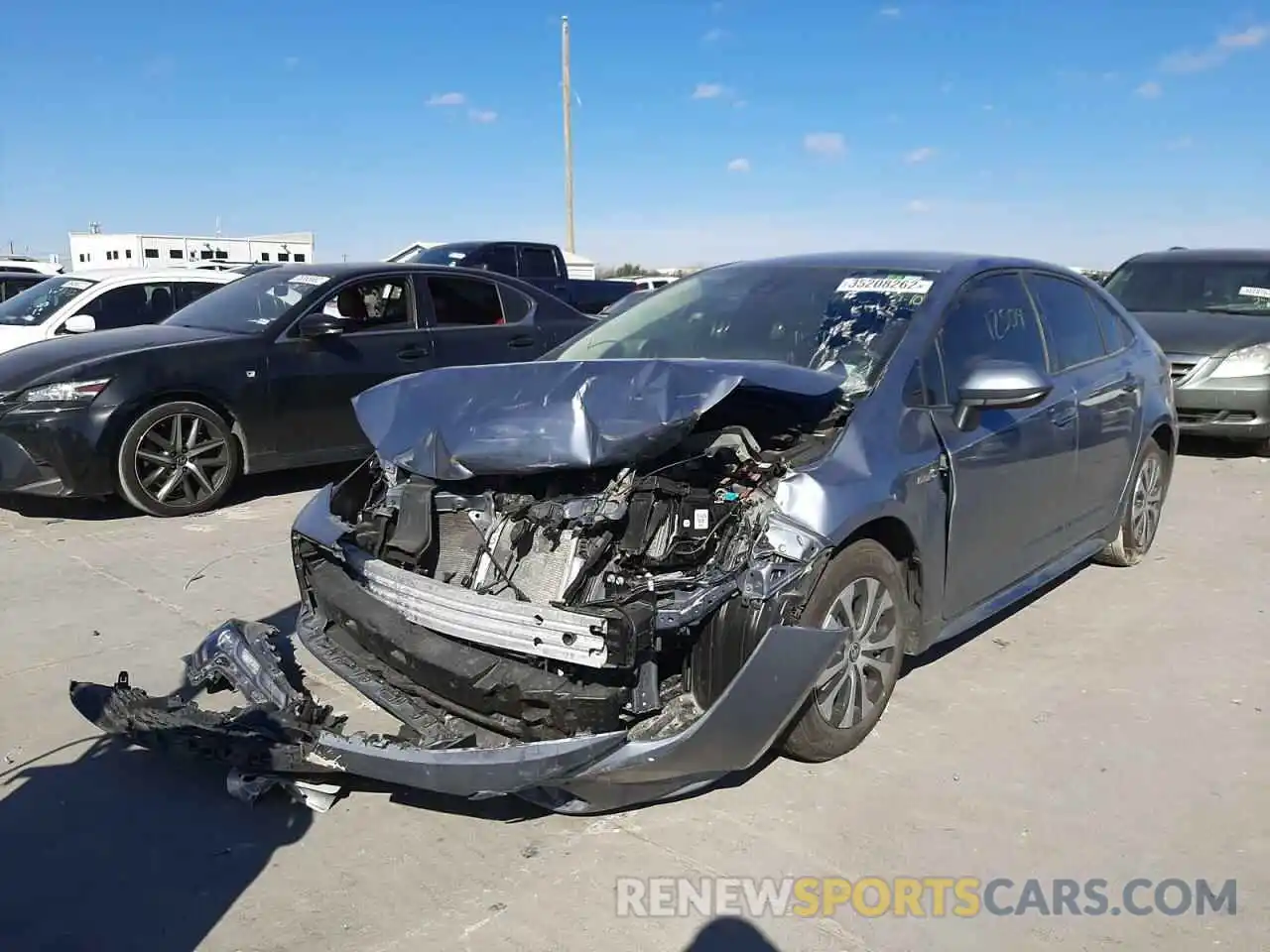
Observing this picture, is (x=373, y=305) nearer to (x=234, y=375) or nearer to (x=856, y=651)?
(x=234, y=375)

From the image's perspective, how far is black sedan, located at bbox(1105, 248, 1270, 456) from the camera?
868cm

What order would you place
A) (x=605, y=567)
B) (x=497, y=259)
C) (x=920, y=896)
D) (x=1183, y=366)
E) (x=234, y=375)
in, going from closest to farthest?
(x=920, y=896) → (x=605, y=567) → (x=234, y=375) → (x=1183, y=366) → (x=497, y=259)

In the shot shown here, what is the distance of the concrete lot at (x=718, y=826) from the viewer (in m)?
2.63

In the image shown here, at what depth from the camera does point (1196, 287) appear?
9.86 m

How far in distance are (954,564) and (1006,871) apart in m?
1.19

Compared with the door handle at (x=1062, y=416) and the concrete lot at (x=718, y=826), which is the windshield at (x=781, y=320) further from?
the concrete lot at (x=718, y=826)

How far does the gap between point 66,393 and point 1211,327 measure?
29.3ft

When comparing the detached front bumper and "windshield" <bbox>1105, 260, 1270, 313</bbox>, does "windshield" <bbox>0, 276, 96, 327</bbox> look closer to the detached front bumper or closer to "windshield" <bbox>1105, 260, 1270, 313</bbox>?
the detached front bumper

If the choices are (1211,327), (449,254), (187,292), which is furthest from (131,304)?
(1211,327)

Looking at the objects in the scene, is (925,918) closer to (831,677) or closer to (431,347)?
(831,677)

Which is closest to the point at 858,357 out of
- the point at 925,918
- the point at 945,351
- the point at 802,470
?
the point at 945,351

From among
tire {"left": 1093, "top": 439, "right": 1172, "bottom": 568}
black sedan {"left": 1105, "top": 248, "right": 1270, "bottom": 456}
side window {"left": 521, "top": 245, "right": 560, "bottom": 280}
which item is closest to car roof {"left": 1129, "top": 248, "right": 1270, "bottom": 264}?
black sedan {"left": 1105, "top": 248, "right": 1270, "bottom": 456}

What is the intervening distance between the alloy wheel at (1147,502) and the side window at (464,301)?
4.69 m

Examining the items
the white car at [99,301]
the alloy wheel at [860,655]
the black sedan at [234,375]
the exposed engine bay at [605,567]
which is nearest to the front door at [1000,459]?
the alloy wheel at [860,655]
